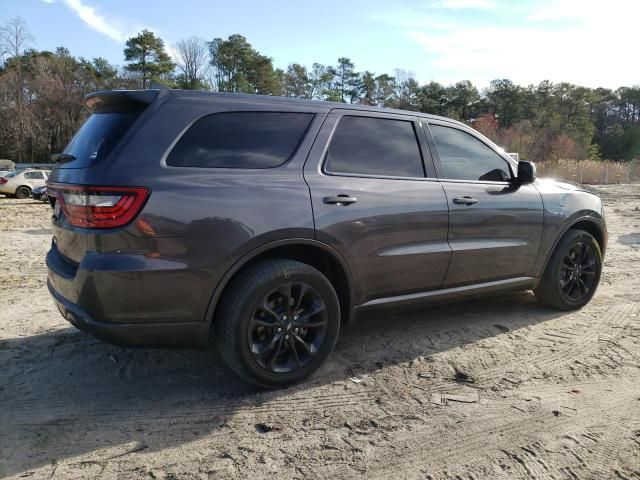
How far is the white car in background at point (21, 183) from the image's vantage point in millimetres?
21984

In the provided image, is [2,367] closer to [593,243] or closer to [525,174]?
[525,174]

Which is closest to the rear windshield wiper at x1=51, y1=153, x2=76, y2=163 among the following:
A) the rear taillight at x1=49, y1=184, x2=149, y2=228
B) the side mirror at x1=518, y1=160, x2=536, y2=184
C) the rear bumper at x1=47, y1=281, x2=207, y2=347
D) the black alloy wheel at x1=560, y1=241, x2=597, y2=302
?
the rear taillight at x1=49, y1=184, x2=149, y2=228

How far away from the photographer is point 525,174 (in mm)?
4270

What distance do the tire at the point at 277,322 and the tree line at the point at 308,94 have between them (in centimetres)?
4968

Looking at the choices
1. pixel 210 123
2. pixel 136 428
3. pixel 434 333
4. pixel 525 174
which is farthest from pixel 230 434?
pixel 525 174

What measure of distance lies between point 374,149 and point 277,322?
1.46 meters

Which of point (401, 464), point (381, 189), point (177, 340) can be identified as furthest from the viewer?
point (381, 189)

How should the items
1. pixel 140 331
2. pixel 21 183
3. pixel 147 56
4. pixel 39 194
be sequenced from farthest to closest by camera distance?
pixel 147 56 < pixel 21 183 < pixel 39 194 < pixel 140 331

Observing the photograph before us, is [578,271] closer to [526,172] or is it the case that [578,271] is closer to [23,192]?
[526,172]

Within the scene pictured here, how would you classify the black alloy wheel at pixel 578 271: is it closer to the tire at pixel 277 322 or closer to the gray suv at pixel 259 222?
the gray suv at pixel 259 222

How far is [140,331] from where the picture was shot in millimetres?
2742

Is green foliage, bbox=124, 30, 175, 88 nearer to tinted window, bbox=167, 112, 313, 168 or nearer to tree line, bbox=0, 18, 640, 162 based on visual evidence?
tree line, bbox=0, 18, 640, 162

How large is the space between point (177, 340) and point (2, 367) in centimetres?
158

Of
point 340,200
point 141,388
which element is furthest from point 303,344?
point 141,388
